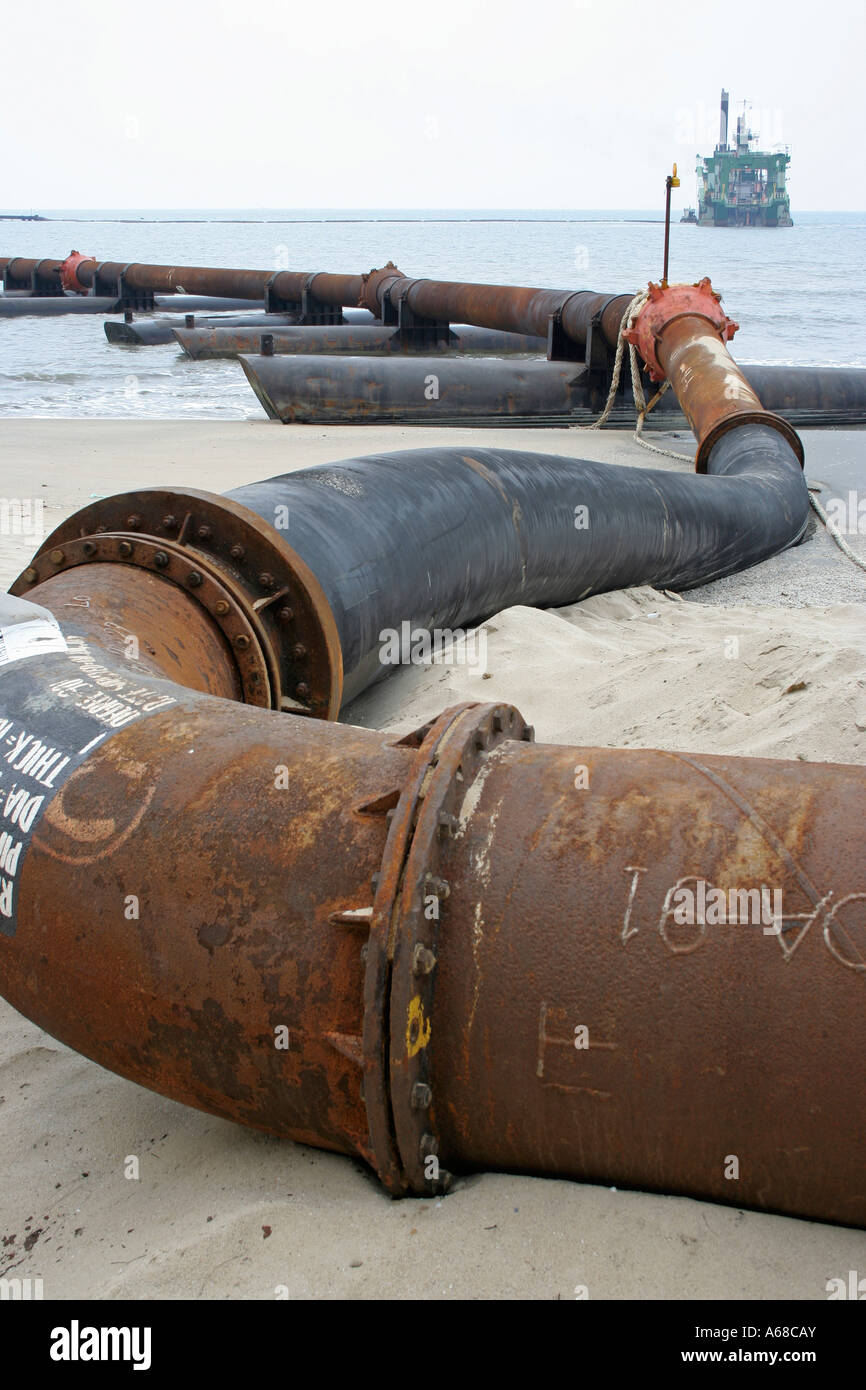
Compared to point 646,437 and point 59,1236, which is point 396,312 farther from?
point 59,1236

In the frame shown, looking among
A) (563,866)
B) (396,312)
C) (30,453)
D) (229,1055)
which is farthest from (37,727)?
(396,312)

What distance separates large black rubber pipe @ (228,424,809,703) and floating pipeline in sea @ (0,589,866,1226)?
5.28 feet

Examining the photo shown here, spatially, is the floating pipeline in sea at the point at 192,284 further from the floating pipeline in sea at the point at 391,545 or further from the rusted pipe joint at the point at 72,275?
the floating pipeline in sea at the point at 391,545

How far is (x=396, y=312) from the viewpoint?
612 inches

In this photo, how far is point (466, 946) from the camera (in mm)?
1460

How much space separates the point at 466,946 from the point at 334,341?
47.2ft

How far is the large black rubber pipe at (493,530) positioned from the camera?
3.40 m

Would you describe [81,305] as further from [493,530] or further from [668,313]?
[493,530]

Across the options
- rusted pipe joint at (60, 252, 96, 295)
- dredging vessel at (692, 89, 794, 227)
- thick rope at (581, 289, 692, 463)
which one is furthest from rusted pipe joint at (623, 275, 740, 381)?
dredging vessel at (692, 89, 794, 227)

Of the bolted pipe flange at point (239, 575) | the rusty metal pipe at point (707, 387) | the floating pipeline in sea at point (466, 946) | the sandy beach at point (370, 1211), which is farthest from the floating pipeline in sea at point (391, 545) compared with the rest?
the floating pipeline in sea at point (466, 946)

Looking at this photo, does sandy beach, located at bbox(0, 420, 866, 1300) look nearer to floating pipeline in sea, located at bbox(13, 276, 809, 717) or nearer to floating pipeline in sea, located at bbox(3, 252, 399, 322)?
floating pipeline in sea, located at bbox(13, 276, 809, 717)

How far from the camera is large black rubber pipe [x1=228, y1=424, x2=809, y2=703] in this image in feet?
11.2

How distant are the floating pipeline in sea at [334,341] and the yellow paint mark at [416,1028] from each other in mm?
13339
